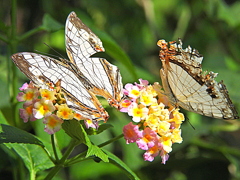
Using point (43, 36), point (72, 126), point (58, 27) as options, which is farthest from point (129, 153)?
point (43, 36)

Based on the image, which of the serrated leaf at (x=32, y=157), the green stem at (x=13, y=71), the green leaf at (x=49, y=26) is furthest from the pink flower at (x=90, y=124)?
the green leaf at (x=49, y=26)

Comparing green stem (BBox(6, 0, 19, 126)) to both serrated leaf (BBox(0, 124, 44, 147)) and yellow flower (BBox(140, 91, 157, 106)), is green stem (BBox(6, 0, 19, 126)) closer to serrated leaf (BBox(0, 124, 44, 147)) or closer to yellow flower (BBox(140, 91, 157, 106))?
serrated leaf (BBox(0, 124, 44, 147))

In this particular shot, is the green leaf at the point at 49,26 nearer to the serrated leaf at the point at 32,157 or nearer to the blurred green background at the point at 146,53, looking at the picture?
the blurred green background at the point at 146,53

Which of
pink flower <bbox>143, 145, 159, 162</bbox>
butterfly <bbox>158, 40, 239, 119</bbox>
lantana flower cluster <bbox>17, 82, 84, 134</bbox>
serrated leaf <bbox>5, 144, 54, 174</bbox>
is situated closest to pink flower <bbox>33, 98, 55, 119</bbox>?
lantana flower cluster <bbox>17, 82, 84, 134</bbox>

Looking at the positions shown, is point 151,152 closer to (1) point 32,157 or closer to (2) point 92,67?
(2) point 92,67

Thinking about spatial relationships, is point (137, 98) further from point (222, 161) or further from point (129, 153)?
point (222, 161)

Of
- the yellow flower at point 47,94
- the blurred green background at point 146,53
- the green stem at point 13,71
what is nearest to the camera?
the yellow flower at point 47,94

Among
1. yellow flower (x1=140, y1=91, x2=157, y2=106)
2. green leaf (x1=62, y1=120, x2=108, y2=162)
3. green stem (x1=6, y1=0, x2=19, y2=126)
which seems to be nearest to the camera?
green leaf (x1=62, y1=120, x2=108, y2=162)

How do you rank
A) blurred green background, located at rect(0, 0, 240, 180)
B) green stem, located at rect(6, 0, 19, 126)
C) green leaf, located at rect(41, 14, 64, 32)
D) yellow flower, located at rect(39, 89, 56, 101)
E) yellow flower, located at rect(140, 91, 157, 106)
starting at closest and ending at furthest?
yellow flower, located at rect(39, 89, 56, 101), yellow flower, located at rect(140, 91, 157, 106), green stem, located at rect(6, 0, 19, 126), green leaf, located at rect(41, 14, 64, 32), blurred green background, located at rect(0, 0, 240, 180)
